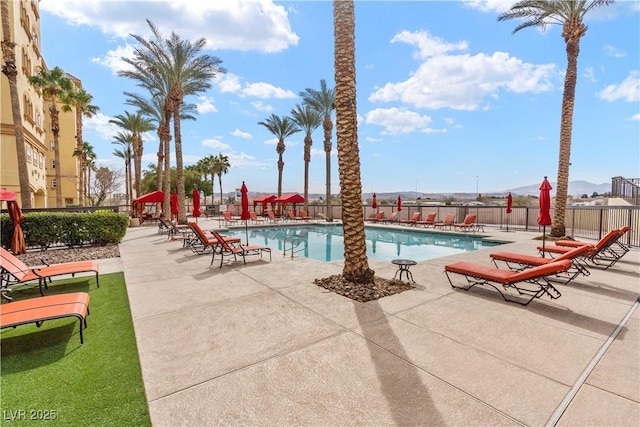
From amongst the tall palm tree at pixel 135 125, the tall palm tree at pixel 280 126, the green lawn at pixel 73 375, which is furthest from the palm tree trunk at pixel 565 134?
the tall palm tree at pixel 135 125

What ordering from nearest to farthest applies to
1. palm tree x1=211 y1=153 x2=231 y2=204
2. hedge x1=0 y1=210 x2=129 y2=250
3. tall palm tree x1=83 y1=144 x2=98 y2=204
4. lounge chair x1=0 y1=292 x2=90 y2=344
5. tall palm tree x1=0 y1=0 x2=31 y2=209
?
1. lounge chair x1=0 y1=292 x2=90 y2=344
2. hedge x1=0 y1=210 x2=129 y2=250
3. tall palm tree x1=0 y1=0 x2=31 y2=209
4. tall palm tree x1=83 y1=144 x2=98 y2=204
5. palm tree x1=211 y1=153 x2=231 y2=204

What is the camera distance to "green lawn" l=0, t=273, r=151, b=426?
2.50 metres

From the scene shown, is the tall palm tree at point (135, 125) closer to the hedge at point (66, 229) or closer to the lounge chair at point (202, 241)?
the hedge at point (66, 229)

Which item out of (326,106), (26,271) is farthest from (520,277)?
(326,106)

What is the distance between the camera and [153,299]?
546cm

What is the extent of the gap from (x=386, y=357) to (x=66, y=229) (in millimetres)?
12687

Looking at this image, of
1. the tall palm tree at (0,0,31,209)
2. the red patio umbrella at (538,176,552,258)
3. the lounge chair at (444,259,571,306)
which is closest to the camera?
the lounge chair at (444,259,571,306)

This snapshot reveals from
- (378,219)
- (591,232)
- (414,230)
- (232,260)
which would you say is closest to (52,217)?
(232,260)

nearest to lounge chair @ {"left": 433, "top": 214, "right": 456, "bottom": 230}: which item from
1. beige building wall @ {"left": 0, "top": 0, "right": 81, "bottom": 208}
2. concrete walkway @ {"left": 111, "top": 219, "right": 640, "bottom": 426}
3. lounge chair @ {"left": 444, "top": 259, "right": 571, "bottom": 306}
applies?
concrete walkway @ {"left": 111, "top": 219, "right": 640, "bottom": 426}

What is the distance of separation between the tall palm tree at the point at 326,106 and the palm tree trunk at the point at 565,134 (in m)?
16.2

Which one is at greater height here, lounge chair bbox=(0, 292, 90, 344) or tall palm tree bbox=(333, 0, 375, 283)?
tall palm tree bbox=(333, 0, 375, 283)

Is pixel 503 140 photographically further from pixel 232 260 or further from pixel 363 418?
pixel 363 418

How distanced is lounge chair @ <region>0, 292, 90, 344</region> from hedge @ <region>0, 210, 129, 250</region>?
27.7 feet

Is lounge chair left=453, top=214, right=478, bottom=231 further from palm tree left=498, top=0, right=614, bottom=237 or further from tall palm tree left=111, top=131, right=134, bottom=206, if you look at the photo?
tall palm tree left=111, top=131, right=134, bottom=206
